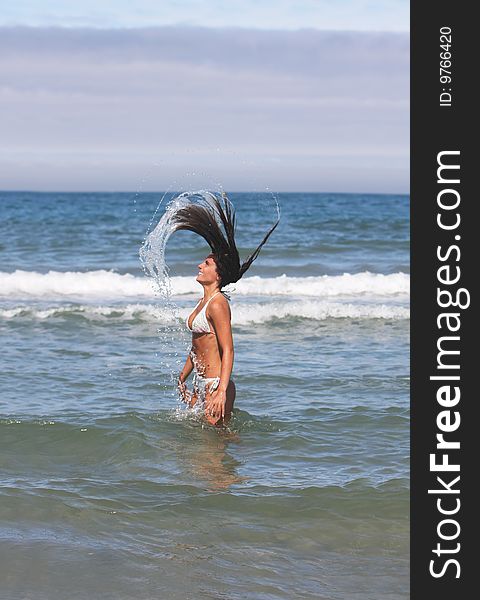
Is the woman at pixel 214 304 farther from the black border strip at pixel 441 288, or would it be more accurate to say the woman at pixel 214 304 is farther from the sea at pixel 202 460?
the black border strip at pixel 441 288

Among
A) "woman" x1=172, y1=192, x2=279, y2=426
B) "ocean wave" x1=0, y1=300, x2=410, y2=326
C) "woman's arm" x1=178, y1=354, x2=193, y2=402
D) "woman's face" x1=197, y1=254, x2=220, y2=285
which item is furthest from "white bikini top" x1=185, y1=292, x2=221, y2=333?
"ocean wave" x1=0, y1=300, x2=410, y2=326

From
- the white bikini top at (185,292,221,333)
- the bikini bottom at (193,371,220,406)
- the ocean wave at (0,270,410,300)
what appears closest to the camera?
the white bikini top at (185,292,221,333)

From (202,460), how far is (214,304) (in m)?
1.15

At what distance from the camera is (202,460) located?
7035 mm

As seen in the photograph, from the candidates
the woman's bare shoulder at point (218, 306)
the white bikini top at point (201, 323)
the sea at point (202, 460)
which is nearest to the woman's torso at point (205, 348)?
the white bikini top at point (201, 323)

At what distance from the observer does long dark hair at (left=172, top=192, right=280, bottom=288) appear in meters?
7.18

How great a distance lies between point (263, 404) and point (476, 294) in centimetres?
480

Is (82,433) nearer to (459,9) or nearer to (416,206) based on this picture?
(416,206)

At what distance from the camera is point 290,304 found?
15.4 meters

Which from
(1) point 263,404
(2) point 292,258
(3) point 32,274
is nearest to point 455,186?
(1) point 263,404

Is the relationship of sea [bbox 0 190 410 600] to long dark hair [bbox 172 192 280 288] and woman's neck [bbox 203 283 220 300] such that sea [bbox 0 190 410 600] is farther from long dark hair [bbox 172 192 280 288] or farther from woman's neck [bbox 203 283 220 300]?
long dark hair [bbox 172 192 280 288]

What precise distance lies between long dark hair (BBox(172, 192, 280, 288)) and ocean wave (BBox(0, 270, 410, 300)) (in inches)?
410

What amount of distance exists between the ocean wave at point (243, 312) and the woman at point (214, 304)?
20.8ft

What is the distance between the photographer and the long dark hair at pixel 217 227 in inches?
283
